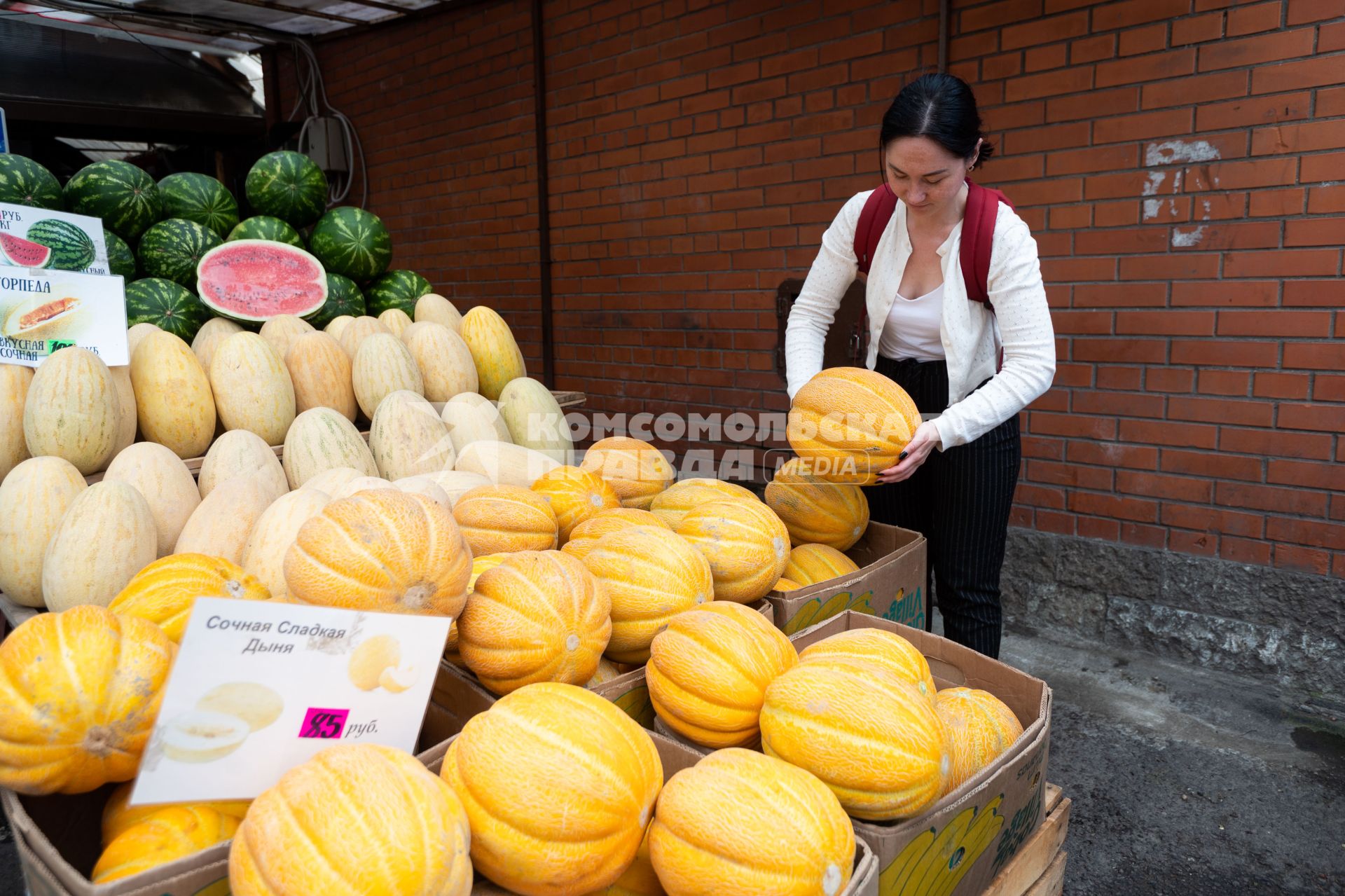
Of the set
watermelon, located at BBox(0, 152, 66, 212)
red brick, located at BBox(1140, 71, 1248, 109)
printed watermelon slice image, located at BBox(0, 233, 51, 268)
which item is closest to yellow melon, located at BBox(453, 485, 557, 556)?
printed watermelon slice image, located at BBox(0, 233, 51, 268)

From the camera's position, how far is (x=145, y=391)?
2707 millimetres

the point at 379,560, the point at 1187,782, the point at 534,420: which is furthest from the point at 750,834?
the point at 1187,782

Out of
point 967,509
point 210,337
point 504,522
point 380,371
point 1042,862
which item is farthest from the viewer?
point 210,337

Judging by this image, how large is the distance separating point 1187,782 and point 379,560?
9.88 ft

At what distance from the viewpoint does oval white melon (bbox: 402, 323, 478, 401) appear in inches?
127

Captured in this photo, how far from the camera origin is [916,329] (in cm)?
263

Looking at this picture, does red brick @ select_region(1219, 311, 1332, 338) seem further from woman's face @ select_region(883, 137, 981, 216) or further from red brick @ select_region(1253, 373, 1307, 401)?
woman's face @ select_region(883, 137, 981, 216)

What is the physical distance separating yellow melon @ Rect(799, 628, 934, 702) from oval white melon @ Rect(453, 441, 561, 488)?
50.6 inches

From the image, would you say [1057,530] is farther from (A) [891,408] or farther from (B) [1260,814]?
(A) [891,408]

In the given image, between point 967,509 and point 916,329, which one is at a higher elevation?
point 916,329

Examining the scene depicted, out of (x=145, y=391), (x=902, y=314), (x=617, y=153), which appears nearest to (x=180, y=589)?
(x=145, y=391)

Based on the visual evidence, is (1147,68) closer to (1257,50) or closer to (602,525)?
(1257,50)

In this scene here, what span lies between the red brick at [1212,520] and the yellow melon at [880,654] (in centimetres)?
283

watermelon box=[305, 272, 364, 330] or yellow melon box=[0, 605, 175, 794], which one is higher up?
watermelon box=[305, 272, 364, 330]
